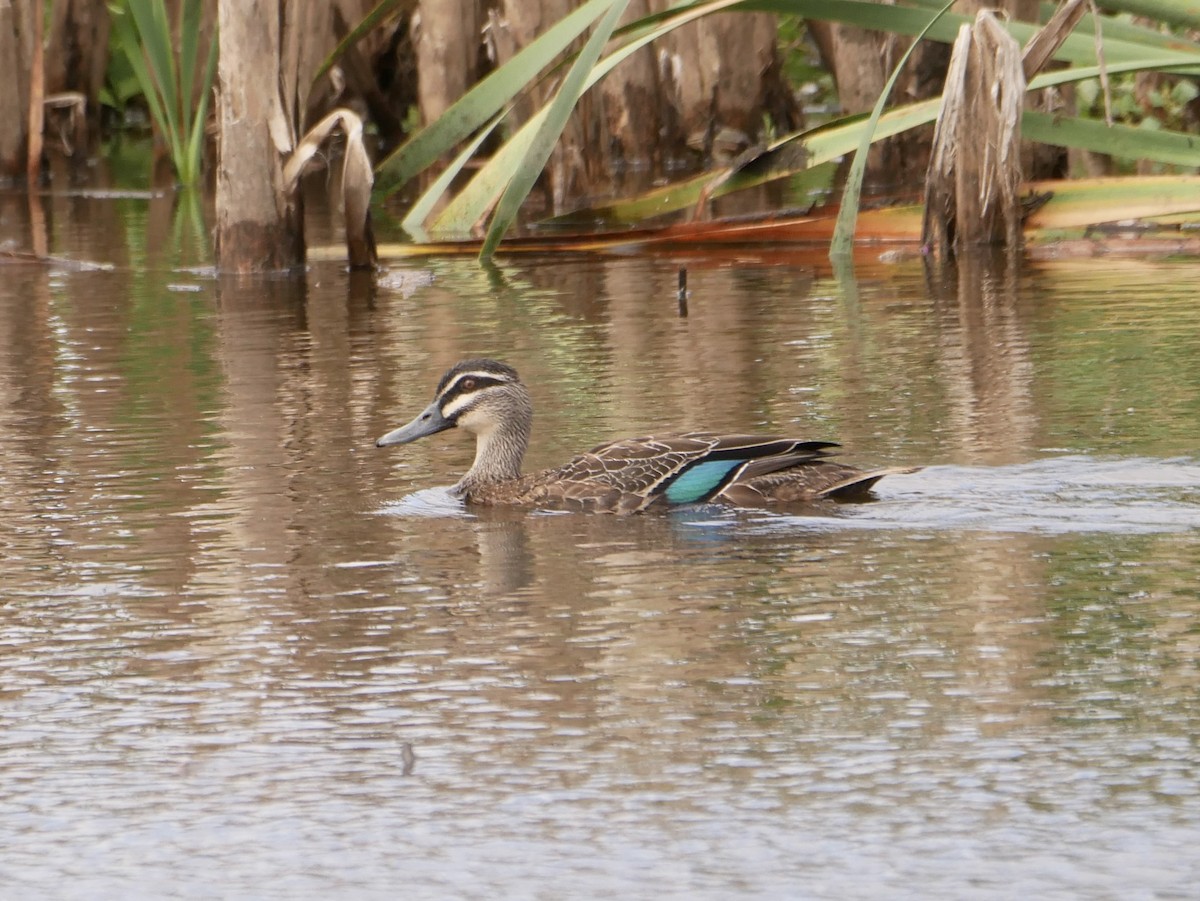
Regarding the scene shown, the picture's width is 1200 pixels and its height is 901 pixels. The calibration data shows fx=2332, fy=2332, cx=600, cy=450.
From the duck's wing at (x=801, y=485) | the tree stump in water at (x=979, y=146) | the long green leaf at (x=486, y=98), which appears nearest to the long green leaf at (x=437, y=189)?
the long green leaf at (x=486, y=98)

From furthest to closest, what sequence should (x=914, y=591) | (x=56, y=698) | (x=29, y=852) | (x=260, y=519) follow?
(x=260, y=519) → (x=914, y=591) → (x=56, y=698) → (x=29, y=852)

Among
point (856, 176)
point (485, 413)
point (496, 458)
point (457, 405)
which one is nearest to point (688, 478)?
point (496, 458)

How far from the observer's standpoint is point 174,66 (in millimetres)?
18562

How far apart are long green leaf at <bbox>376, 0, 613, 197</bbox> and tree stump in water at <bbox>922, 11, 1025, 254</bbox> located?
214 centimetres

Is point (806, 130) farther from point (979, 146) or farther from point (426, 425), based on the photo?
point (426, 425)

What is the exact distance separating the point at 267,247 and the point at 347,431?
5.38 meters

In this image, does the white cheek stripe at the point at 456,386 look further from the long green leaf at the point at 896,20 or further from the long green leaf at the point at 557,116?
the long green leaf at the point at 896,20

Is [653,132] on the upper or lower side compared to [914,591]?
upper

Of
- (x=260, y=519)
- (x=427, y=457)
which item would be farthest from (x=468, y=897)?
(x=427, y=457)

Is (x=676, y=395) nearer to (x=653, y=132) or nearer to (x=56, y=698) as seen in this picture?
(x=56, y=698)

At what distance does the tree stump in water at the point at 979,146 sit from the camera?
13.6 m

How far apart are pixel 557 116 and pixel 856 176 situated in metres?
1.70

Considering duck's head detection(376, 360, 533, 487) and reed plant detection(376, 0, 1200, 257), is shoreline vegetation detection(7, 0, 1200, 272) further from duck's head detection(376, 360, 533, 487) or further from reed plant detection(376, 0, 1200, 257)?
duck's head detection(376, 360, 533, 487)

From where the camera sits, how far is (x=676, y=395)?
1015 cm
